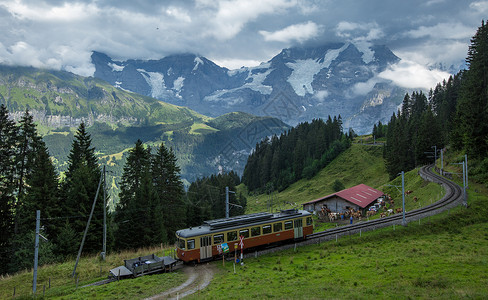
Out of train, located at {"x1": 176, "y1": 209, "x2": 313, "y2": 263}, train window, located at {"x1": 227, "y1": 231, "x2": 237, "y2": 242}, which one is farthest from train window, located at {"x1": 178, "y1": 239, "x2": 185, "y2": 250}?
train window, located at {"x1": 227, "y1": 231, "x2": 237, "y2": 242}

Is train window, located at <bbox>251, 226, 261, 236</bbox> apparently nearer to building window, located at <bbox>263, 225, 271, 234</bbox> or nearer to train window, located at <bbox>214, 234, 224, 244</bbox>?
building window, located at <bbox>263, 225, 271, 234</bbox>

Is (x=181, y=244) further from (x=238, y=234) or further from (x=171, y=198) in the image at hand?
(x=171, y=198)

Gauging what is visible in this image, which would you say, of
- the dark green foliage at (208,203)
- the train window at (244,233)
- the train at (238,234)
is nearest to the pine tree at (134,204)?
the dark green foliage at (208,203)

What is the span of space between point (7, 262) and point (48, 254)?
982 centimetres

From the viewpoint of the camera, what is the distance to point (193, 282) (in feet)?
85.7

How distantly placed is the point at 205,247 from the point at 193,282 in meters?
5.74

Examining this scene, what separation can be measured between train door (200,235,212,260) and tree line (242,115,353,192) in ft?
349

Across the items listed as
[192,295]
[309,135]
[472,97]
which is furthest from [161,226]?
[309,135]

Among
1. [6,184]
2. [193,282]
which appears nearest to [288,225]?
[193,282]

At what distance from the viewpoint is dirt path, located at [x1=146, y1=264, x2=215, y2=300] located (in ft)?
74.6

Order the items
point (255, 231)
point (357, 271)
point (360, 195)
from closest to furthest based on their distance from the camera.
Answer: point (357, 271) → point (255, 231) → point (360, 195)

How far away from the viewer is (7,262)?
4106 centimetres

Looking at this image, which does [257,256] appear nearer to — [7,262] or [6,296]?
[6,296]

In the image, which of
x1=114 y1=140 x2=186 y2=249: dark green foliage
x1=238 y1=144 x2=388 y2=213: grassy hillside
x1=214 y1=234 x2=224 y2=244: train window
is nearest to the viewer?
x1=214 y1=234 x2=224 y2=244: train window
